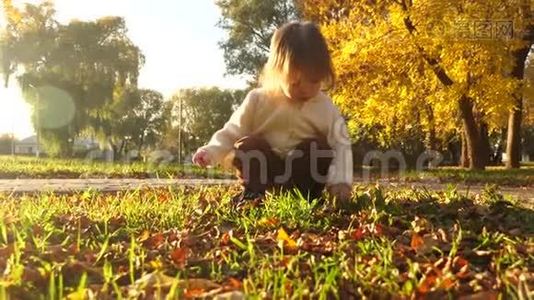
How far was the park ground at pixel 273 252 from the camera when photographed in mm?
1702

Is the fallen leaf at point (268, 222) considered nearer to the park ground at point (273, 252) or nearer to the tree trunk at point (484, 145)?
the park ground at point (273, 252)

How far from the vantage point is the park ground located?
1.70 meters

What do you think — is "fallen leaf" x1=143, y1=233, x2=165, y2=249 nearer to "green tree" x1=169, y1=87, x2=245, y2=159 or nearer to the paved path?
the paved path

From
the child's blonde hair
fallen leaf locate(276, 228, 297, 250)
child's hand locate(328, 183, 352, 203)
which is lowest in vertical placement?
fallen leaf locate(276, 228, 297, 250)

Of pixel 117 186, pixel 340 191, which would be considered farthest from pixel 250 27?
pixel 340 191

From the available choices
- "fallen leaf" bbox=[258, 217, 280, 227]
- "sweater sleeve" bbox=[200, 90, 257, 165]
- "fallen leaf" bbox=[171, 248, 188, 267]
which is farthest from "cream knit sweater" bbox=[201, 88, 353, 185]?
"fallen leaf" bbox=[171, 248, 188, 267]

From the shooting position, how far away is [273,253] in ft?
Answer: 7.50

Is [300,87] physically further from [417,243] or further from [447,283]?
[447,283]

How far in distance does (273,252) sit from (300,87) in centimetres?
167

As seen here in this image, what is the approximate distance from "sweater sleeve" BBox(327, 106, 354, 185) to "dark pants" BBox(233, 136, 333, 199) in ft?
0.17

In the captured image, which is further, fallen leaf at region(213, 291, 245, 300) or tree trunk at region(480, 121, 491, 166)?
tree trunk at region(480, 121, 491, 166)

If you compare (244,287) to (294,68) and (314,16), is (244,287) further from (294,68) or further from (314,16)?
(314,16)

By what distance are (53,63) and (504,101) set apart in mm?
23586

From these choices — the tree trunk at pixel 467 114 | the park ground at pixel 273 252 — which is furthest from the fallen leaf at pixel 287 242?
the tree trunk at pixel 467 114
